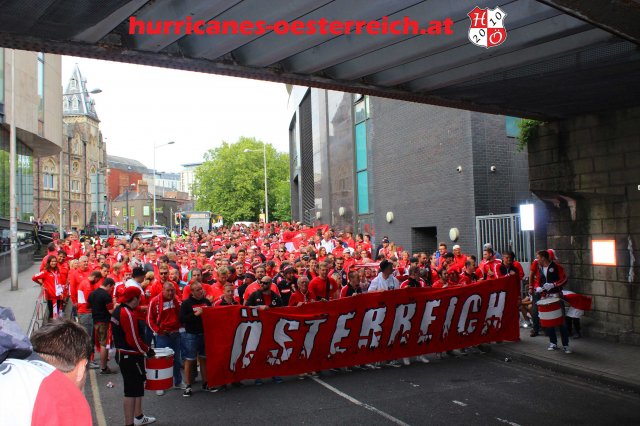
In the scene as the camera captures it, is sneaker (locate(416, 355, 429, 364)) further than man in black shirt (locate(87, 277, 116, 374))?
Yes

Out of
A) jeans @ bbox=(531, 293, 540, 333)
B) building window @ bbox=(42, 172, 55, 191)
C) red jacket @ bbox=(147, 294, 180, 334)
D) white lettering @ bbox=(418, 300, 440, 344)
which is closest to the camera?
red jacket @ bbox=(147, 294, 180, 334)

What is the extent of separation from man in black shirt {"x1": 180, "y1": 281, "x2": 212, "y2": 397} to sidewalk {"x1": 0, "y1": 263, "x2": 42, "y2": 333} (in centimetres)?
662

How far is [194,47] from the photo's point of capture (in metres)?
7.00

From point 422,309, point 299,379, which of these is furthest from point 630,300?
point 299,379

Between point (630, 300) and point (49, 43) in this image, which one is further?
point (630, 300)

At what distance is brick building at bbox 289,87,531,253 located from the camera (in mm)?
17625

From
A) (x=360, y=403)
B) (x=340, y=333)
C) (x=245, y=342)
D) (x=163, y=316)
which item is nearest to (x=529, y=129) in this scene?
(x=340, y=333)

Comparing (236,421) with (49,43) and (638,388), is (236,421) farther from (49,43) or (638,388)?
(638,388)

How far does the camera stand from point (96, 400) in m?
7.89

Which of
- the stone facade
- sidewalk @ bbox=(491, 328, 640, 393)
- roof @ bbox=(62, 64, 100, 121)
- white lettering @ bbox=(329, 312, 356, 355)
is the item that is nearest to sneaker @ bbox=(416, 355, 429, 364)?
sidewalk @ bbox=(491, 328, 640, 393)

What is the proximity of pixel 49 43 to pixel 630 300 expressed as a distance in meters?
10.7

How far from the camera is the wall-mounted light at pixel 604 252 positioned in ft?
34.7

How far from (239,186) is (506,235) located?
52.9 meters

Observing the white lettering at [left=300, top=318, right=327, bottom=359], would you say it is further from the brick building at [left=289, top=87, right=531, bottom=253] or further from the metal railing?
the brick building at [left=289, top=87, right=531, bottom=253]
